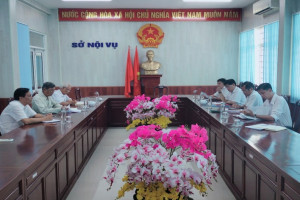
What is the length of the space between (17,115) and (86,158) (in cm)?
128

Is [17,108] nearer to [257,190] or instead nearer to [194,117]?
[257,190]

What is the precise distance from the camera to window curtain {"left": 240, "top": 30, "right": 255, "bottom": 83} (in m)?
8.09

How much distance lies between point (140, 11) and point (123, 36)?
2.90 ft

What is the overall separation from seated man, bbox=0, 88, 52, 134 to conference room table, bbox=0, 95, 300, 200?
0.55 ft

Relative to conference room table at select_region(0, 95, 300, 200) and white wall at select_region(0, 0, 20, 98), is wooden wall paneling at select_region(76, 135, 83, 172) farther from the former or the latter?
white wall at select_region(0, 0, 20, 98)

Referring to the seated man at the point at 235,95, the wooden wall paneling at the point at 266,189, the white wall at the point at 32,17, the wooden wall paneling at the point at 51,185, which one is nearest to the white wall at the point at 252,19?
the seated man at the point at 235,95

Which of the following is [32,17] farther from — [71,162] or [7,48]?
[71,162]

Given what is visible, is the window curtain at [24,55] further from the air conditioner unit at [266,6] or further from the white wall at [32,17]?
the air conditioner unit at [266,6]

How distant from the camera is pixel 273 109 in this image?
386cm

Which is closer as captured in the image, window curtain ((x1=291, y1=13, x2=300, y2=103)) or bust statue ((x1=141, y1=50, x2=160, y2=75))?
window curtain ((x1=291, y1=13, x2=300, y2=103))

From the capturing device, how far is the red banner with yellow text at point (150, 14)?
8969 millimetres

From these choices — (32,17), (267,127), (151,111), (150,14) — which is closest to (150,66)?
(150,14)

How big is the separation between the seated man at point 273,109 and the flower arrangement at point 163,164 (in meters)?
2.58

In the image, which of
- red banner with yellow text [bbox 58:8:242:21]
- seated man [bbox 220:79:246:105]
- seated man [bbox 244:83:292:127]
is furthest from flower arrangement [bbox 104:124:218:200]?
red banner with yellow text [bbox 58:8:242:21]
